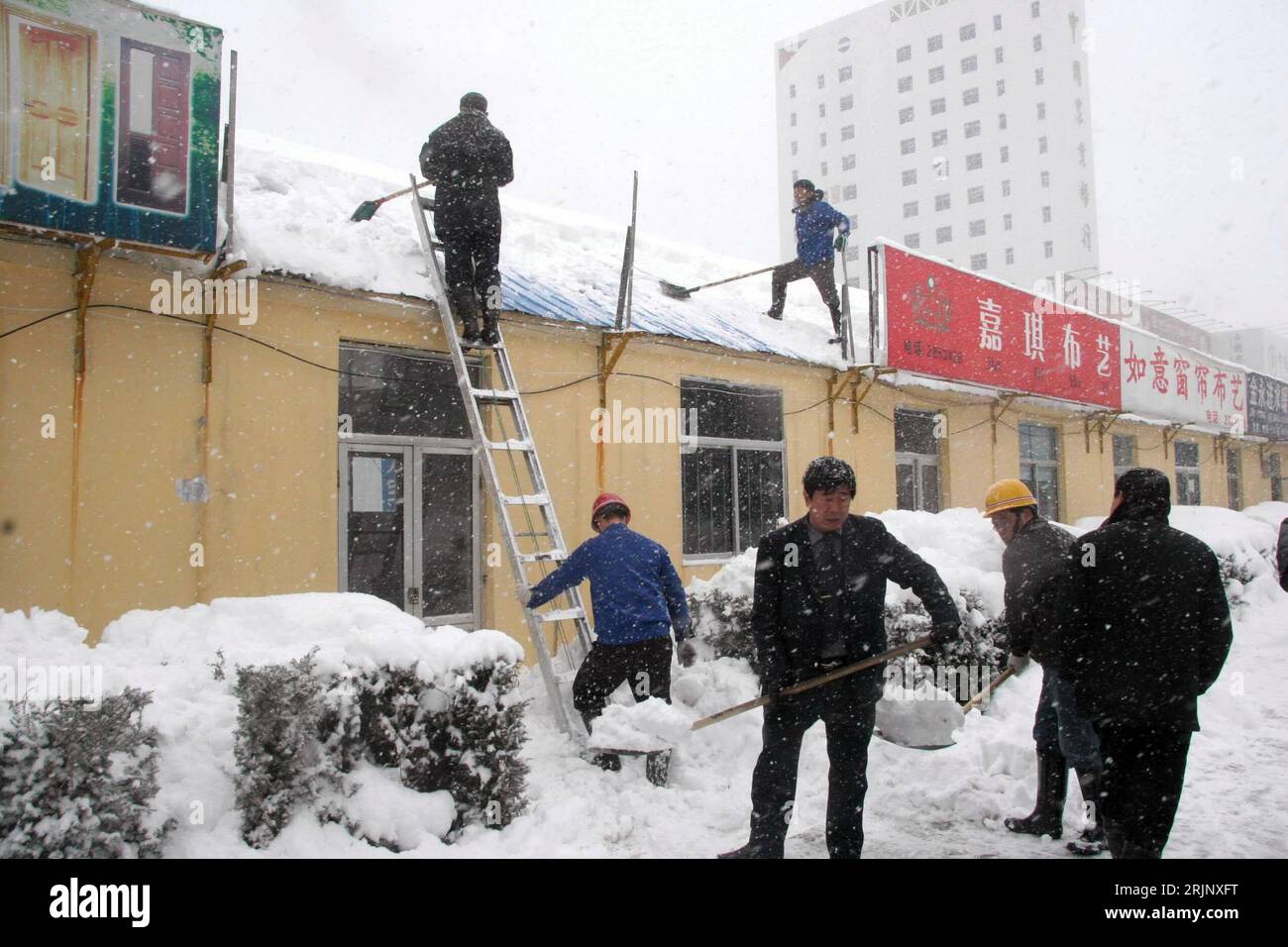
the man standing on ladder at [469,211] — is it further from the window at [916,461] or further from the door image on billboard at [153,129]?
the window at [916,461]

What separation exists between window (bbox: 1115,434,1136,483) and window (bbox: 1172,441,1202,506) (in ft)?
6.93

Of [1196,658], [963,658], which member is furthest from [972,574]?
[1196,658]

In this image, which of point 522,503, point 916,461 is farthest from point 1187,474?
point 522,503

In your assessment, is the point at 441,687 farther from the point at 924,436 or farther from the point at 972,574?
the point at 924,436

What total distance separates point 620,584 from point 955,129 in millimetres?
68810

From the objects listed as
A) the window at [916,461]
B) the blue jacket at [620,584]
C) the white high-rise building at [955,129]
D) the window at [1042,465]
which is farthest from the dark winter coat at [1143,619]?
the white high-rise building at [955,129]

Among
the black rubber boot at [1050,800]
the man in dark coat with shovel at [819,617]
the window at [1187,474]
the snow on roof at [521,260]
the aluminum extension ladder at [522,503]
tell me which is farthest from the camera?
the window at [1187,474]

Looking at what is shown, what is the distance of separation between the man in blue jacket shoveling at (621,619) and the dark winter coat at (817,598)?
1.37 meters

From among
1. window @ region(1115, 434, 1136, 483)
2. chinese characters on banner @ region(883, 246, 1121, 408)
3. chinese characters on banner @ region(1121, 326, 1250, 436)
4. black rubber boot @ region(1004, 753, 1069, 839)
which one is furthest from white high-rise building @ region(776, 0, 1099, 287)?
black rubber boot @ region(1004, 753, 1069, 839)

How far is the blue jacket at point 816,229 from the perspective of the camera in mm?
10664

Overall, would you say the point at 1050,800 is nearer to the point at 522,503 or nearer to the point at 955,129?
the point at 522,503

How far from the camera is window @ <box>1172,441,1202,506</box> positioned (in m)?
18.7

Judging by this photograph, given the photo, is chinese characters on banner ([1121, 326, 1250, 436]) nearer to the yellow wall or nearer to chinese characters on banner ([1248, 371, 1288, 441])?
chinese characters on banner ([1248, 371, 1288, 441])

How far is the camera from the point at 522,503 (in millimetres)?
6246
